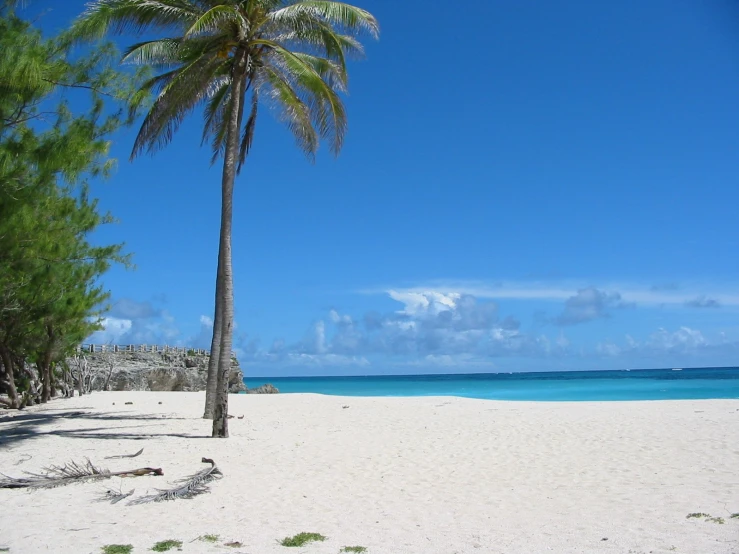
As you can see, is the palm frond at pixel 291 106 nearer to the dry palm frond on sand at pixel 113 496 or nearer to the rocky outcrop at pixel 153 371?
the dry palm frond on sand at pixel 113 496

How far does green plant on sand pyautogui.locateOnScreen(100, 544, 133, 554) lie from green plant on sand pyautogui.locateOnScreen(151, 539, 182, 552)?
→ 0.20 meters

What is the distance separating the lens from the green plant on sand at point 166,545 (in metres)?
5.39

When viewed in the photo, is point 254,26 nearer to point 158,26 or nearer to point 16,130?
point 158,26

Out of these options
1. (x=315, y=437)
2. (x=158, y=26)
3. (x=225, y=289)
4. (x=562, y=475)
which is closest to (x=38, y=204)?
(x=225, y=289)

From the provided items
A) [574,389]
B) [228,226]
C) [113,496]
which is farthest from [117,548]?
[574,389]

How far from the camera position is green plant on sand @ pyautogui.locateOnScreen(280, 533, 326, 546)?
220 inches

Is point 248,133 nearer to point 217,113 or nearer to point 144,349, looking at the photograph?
point 217,113

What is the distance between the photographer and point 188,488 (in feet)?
24.4

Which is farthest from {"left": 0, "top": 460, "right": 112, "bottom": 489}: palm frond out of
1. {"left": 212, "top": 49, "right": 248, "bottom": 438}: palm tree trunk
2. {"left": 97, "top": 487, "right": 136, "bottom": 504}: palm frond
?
{"left": 212, "top": 49, "right": 248, "bottom": 438}: palm tree trunk

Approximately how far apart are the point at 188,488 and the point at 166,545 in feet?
6.57

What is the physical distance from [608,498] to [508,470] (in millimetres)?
2090

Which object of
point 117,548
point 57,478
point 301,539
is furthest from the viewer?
point 57,478

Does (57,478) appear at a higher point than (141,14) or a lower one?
lower

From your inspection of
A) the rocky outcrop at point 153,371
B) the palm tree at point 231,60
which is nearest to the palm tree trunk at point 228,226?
the palm tree at point 231,60
